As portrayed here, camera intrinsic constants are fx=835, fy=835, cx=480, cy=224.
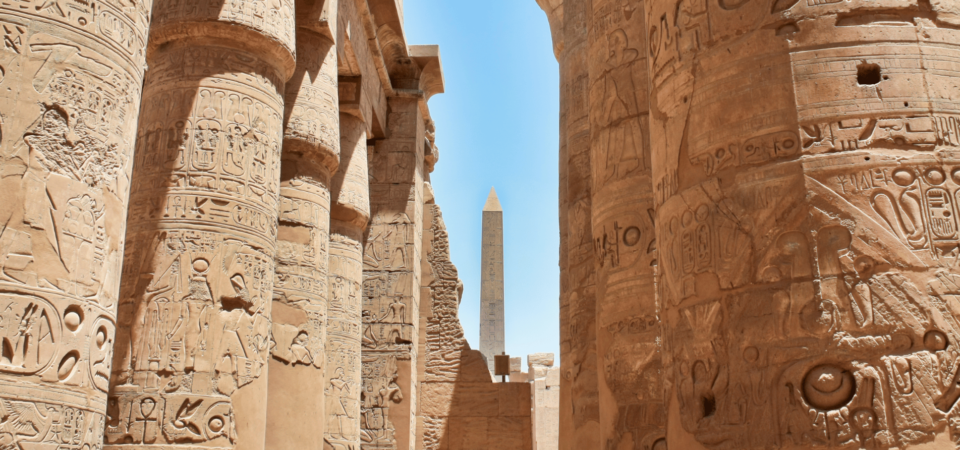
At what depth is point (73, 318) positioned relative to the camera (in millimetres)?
2980

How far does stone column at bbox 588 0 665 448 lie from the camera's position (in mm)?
5859

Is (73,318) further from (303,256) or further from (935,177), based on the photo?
(303,256)

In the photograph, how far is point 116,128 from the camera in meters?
3.26

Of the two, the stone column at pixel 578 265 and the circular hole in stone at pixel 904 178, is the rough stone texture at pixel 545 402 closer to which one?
the stone column at pixel 578 265

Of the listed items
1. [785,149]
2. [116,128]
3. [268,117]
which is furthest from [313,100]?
[785,149]

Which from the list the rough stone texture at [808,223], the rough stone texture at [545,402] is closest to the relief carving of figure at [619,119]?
the rough stone texture at [808,223]

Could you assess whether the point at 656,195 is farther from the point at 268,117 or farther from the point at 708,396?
the point at 268,117

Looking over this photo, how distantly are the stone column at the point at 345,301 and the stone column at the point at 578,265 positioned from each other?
2540mm

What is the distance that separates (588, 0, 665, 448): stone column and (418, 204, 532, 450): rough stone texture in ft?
27.6

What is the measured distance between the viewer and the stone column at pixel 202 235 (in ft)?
17.9

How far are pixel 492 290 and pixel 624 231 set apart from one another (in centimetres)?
1834

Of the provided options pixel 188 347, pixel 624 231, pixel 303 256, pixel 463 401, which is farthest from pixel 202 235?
pixel 463 401

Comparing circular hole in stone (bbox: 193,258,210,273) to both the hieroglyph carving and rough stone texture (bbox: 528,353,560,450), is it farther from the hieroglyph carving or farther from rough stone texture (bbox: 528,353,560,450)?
rough stone texture (bbox: 528,353,560,450)

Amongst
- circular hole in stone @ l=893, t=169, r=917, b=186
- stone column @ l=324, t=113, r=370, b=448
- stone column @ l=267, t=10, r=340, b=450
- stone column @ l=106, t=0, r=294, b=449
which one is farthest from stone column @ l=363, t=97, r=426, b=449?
circular hole in stone @ l=893, t=169, r=917, b=186
